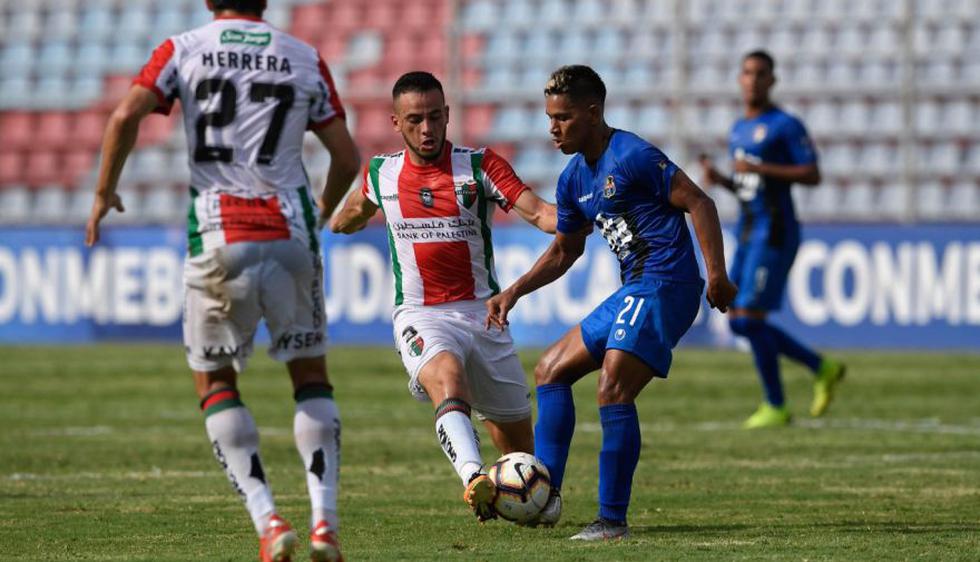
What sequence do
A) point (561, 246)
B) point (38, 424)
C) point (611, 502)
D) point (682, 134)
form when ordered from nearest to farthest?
point (611, 502) → point (561, 246) → point (38, 424) → point (682, 134)

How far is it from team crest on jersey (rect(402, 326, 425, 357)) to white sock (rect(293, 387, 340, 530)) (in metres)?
1.23

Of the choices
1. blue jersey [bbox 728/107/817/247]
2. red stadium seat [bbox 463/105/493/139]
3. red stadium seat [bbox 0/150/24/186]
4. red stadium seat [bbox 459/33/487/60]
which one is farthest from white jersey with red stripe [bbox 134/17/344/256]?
red stadium seat [bbox 0/150/24/186]

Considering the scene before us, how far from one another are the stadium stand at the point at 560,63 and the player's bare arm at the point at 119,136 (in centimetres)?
1468

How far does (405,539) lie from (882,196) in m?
16.3

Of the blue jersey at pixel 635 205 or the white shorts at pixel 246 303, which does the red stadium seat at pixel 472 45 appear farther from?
the white shorts at pixel 246 303

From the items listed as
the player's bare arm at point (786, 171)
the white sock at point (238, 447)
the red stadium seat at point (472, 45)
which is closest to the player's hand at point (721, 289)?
the white sock at point (238, 447)

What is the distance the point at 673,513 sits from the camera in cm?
775

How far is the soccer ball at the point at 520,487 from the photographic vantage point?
22.1ft

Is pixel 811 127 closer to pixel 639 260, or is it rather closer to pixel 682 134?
pixel 682 134

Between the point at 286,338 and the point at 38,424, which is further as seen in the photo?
the point at 38,424

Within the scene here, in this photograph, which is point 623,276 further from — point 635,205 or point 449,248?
point 449,248

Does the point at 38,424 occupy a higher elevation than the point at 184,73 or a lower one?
lower

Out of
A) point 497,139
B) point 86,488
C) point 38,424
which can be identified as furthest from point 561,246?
point 497,139

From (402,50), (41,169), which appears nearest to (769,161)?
(402,50)
